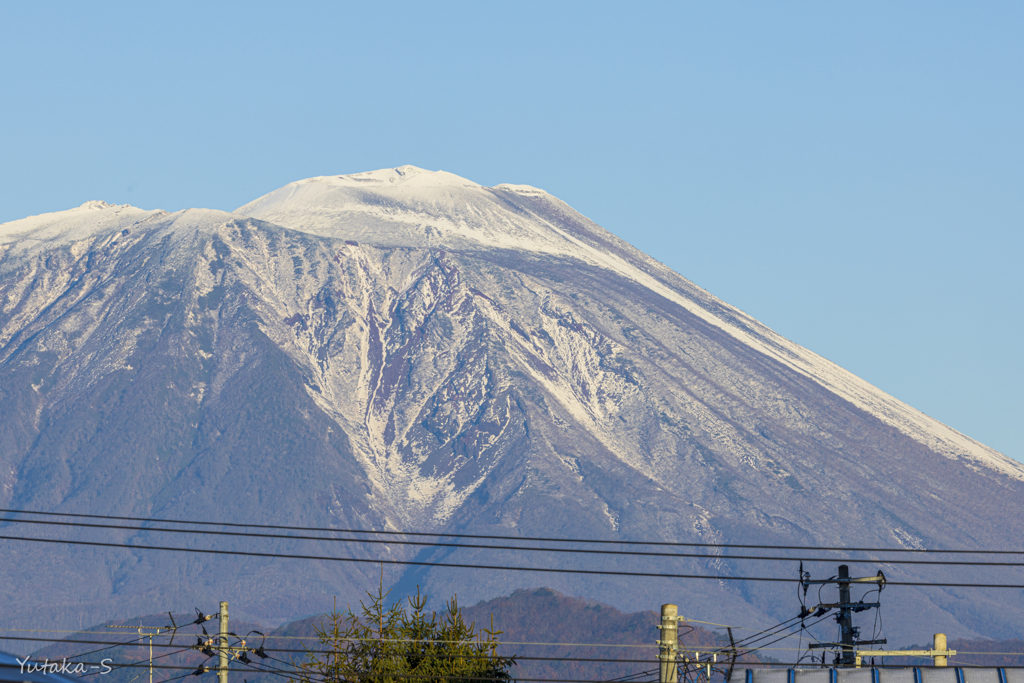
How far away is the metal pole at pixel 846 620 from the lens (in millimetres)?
31266

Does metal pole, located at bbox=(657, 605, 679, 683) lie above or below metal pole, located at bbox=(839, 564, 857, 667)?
below

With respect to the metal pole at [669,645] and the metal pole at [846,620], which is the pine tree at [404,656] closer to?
the metal pole at [669,645]

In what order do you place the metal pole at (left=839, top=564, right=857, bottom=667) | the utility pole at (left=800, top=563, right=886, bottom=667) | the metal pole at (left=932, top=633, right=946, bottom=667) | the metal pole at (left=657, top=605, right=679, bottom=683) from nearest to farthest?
1. the metal pole at (left=657, top=605, right=679, bottom=683)
2. the utility pole at (left=800, top=563, right=886, bottom=667)
3. the metal pole at (left=839, top=564, right=857, bottom=667)
4. the metal pole at (left=932, top=633, right=946, bottom=667)

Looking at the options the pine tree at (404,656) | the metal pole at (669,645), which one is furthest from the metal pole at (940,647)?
the metal pole at (669,645)

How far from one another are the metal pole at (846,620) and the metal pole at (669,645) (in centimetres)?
761

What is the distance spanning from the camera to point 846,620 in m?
32.1

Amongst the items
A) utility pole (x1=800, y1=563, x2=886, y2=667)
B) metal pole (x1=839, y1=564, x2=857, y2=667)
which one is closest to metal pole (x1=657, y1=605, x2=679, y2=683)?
utility pole (x1=800, y1=563, x2=886, y2=667)

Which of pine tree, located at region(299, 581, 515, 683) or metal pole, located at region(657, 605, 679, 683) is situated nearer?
metal pole, located at region(657, 605, 679, 683)

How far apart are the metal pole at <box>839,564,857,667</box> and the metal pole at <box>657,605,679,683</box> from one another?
300 inches

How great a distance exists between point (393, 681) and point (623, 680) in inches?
308

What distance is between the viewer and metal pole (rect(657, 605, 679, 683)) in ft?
79.2

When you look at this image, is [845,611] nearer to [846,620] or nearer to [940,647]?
[846,620]

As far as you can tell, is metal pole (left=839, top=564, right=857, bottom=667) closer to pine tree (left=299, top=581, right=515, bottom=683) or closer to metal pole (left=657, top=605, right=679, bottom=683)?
metal pole (left=657, top=605, right=679, bottom=683)

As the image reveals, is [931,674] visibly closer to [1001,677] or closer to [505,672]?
[1001,677]
